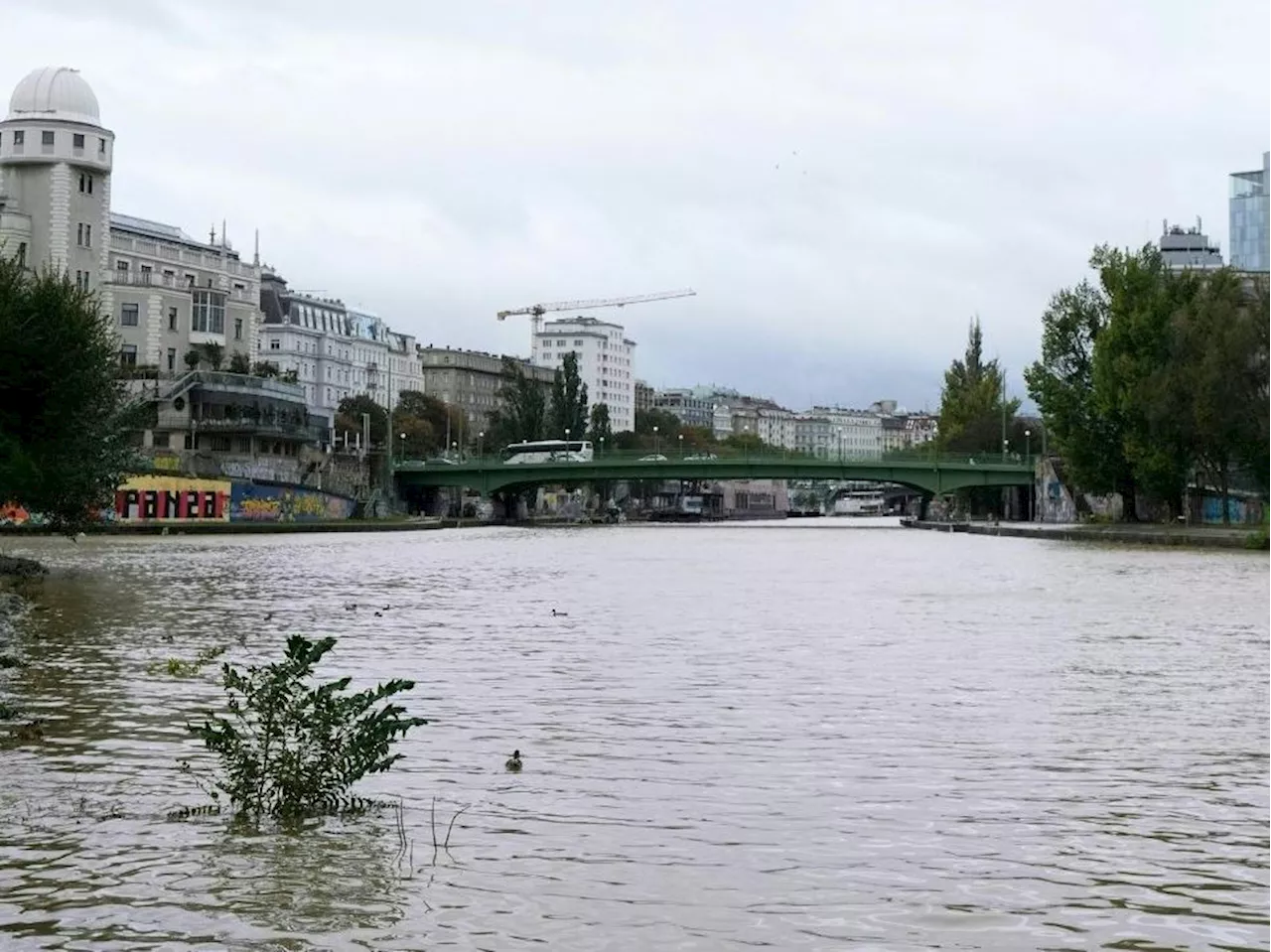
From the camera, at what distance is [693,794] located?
1223 cm

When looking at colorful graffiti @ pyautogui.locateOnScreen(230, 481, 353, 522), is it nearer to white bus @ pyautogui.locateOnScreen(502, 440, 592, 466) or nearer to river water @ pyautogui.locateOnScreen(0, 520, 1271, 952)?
white bus @ pyautogui.locateOnScreen(502, 440, 592, 466)

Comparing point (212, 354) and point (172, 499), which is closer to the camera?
point (172, 499)

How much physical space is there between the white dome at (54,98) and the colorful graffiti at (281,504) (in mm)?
25514

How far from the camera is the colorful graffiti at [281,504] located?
99125 millimetres

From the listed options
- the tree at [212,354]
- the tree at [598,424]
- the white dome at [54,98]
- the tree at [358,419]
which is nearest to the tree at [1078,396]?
the tree at [212,354]

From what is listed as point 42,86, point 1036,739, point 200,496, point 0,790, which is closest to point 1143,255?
point 200,496

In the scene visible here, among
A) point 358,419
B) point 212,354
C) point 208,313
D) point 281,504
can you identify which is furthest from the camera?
point 358,419

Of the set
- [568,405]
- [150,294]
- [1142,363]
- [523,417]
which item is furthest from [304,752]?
[568,405]

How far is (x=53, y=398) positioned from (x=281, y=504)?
215 feet

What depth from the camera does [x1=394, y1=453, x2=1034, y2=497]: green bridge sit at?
119062 mm

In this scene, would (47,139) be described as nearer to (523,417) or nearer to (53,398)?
(523,417)

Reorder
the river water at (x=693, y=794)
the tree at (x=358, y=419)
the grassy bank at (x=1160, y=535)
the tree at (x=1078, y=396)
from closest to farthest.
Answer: the river water at (x=693, y=794), the grassy bank at (x=1160, y=535), the tree at (x=1078, y=396), the tree at (x=358, y=419)

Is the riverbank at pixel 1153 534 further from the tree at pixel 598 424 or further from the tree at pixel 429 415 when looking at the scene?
the tree at pixel 598 424

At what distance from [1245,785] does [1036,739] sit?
2605 mm
